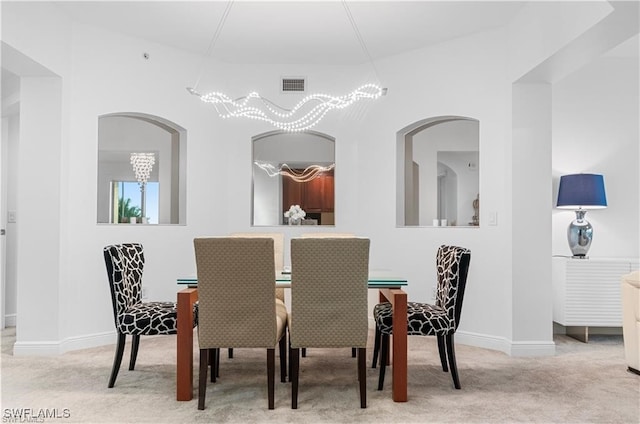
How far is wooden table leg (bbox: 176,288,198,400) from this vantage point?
2.74m

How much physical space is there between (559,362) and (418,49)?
3.04m

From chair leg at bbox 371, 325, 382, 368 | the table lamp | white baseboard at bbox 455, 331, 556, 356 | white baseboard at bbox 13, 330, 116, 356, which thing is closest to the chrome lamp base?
A: the table lamp

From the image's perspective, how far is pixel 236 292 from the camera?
261 cm

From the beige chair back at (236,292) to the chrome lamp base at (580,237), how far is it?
307cm

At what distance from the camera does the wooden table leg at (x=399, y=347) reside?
273 centimetres

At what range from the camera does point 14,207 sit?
4855 mm

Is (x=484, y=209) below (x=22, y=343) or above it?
above

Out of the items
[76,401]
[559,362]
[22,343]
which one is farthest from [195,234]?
[559,362]

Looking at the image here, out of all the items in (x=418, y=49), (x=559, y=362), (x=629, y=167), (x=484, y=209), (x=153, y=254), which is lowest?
(x=559, y=362)

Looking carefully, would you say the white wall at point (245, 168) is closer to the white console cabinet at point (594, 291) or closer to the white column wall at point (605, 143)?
the white console cabinet at point (594, 291)

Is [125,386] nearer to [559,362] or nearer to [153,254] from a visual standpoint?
[153,254]

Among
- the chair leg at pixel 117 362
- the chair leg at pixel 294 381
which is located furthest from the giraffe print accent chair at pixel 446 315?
the chair leg at pixel 117 362

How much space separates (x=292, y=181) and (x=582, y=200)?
287 centimetres

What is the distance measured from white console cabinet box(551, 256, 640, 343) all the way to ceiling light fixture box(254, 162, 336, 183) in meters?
2.61
